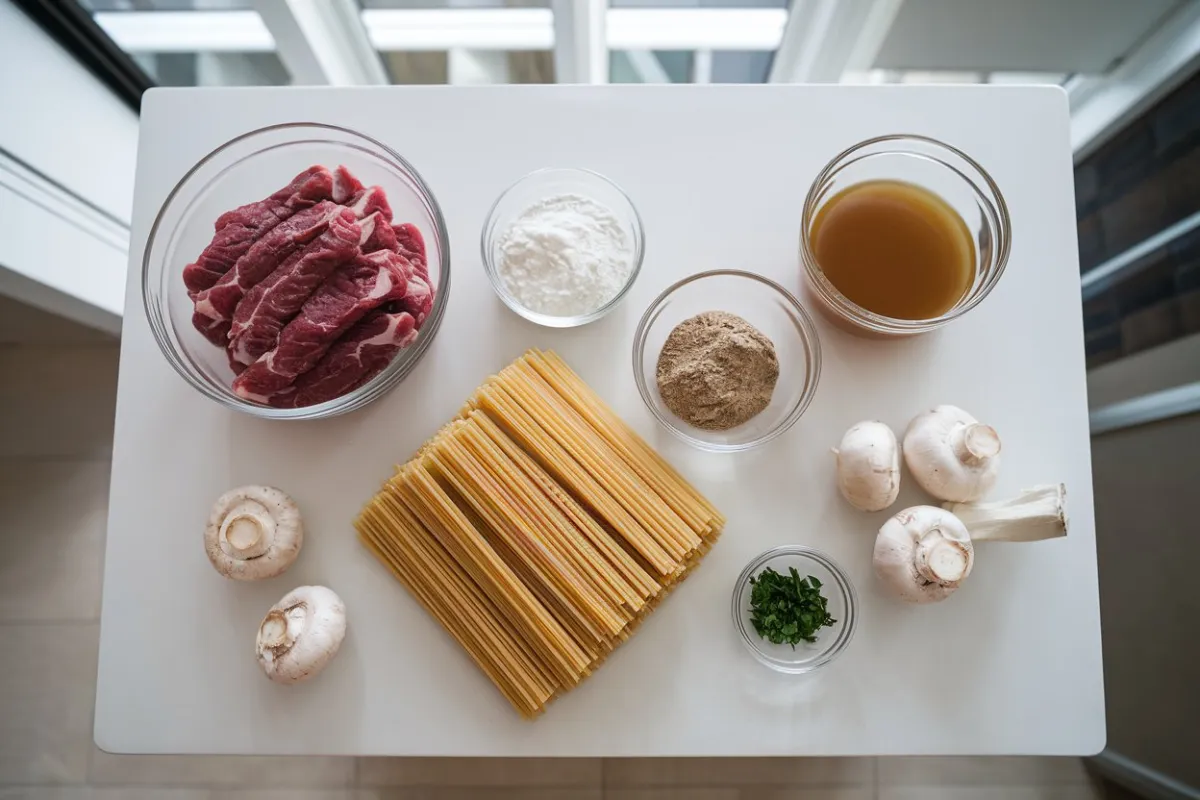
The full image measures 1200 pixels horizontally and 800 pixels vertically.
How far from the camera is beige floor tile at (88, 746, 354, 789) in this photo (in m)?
1.69

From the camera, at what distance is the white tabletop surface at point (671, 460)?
103 cm

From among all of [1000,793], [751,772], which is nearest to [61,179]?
[751,772]

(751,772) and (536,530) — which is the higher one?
(536,530)

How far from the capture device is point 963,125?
1.12 meters

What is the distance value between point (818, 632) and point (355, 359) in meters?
0.74

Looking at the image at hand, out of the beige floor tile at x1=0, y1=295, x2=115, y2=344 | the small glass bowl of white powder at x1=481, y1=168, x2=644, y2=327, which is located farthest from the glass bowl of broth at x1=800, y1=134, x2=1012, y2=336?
the beige floor tile at x1=0, y1=295, x2=115, y2=344

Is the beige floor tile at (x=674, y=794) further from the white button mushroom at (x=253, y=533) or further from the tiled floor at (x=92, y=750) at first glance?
the white button mushroom at (x=253, y=533)

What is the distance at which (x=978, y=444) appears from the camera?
0.97 m

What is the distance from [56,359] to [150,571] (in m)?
1.13

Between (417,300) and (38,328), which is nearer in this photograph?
(417,300)

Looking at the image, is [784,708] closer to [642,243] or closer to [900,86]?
[642,243]

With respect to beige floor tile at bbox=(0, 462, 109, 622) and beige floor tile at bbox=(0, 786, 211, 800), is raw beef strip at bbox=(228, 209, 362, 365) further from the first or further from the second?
beige floor tile at bbox=(0, 786, 211, 800)

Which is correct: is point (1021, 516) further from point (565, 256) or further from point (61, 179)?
point (61, 179)

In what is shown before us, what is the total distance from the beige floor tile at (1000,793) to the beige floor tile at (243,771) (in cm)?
129
